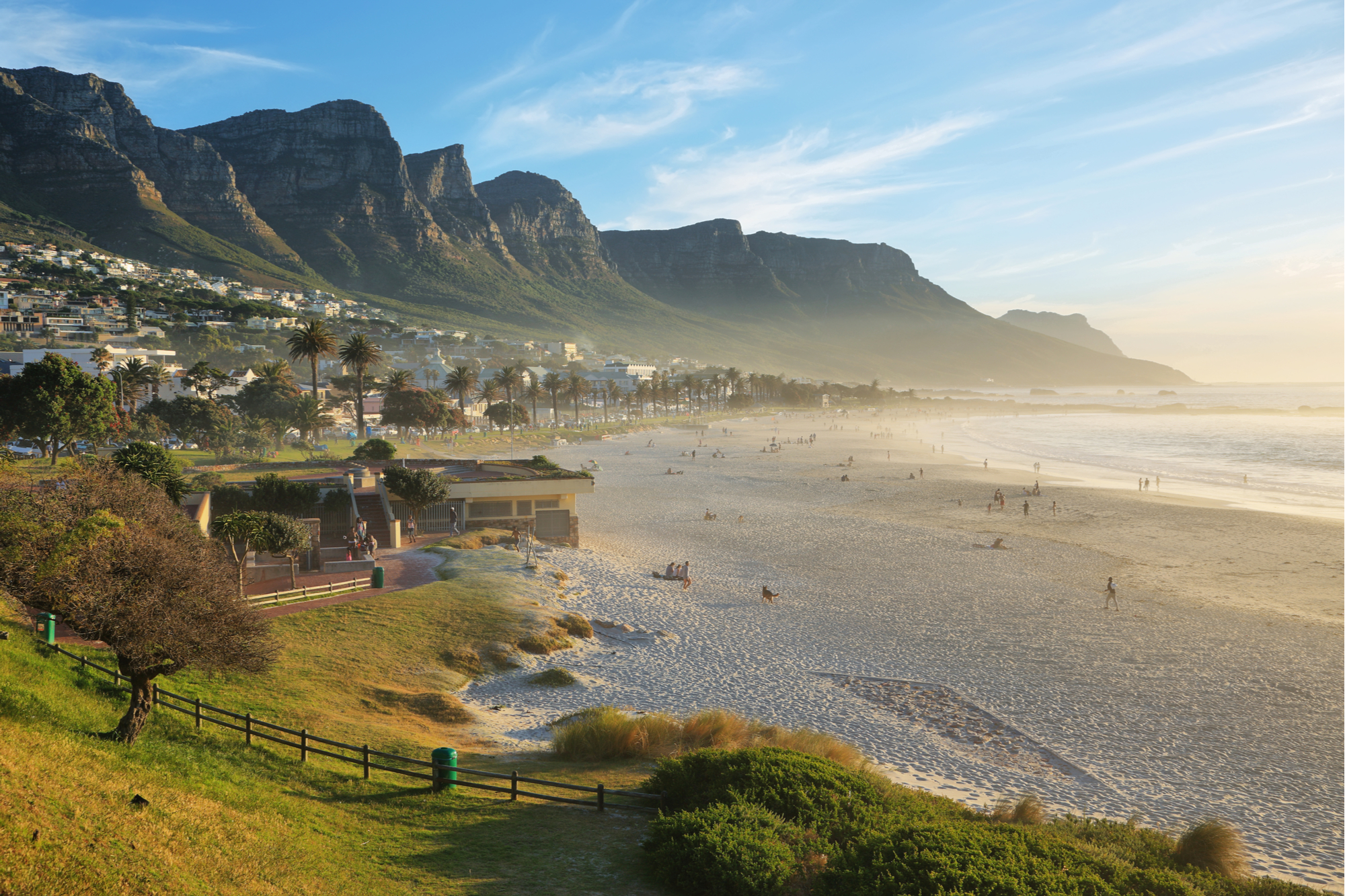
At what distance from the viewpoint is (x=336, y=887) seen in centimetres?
890

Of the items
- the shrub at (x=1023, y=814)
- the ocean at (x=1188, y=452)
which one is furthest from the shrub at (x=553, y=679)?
the ocean at (x=1188, y=452)

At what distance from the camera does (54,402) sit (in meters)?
37.3

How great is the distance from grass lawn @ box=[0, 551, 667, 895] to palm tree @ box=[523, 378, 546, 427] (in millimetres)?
96132

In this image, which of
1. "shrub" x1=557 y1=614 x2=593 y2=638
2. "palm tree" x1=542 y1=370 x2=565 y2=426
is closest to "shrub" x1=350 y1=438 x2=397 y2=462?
"shrub" x1=557 y1=614 x2=593 y2=638

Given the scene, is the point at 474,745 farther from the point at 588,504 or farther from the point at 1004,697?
the point at 588,504

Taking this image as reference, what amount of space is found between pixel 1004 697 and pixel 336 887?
1739cm

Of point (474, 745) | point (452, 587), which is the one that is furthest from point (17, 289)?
point (474, 745)

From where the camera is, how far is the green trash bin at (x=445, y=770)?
40.9 ft

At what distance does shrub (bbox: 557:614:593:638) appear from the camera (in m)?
24.2

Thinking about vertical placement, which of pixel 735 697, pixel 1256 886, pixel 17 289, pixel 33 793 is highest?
pixel 17 289

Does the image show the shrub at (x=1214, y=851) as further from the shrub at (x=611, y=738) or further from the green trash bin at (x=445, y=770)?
the green trash bin at (x=445, y=770)

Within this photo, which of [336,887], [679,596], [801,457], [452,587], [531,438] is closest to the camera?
[336,887]

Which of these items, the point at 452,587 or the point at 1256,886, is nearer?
the point at 1256,886

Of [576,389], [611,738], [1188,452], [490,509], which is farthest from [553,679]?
[576,389]
